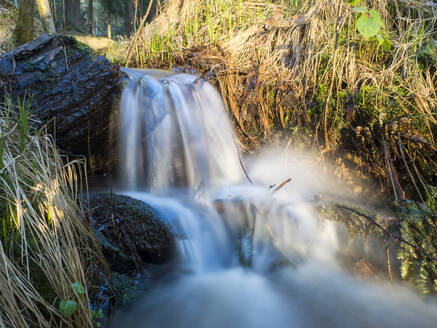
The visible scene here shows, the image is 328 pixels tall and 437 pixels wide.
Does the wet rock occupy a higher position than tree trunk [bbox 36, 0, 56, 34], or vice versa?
tree trunk [bbox 36, 0, 56, 34]

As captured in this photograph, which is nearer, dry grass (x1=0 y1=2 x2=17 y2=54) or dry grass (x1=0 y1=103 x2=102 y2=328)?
dry grass (x1=0 y1=103 x2=102 y2=328)

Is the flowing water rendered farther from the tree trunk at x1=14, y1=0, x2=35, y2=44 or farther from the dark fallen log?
the tree trunk at x1=14, y1=0, x2=35, y2=44

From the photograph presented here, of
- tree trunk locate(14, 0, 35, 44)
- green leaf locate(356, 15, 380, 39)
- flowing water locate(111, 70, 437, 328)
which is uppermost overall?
tree trunk locate(14, 0, 35, 44)

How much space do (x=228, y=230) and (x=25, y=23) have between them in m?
5.42

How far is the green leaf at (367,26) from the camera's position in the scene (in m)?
2.04

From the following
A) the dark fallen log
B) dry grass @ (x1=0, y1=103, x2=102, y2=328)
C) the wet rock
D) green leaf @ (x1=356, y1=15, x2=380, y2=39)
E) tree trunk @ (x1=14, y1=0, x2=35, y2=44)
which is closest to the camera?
dry grass @ (x1=0, y1=103, x2=102, y2=328)

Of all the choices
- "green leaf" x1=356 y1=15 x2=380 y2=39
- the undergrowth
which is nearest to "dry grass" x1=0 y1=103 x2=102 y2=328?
the undergrowth

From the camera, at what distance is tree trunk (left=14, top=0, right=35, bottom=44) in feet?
16.5

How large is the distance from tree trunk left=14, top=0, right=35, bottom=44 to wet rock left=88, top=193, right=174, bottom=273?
463 cm

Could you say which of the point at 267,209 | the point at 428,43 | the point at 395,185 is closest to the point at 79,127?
the point at 267,209

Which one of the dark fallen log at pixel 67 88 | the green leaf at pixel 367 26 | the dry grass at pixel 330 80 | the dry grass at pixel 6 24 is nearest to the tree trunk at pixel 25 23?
the dry grass at pixel 6 24

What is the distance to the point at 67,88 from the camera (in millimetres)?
2379

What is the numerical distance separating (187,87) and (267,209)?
1.78 meters

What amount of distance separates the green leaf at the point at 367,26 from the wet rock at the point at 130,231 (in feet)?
6.50
